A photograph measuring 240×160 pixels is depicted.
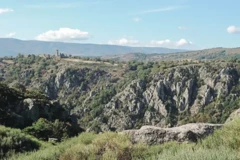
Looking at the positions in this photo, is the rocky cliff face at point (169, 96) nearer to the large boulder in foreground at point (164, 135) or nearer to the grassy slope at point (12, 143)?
the grassy slope at point (12, 143)

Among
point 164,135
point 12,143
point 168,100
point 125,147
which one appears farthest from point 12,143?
point 168,100

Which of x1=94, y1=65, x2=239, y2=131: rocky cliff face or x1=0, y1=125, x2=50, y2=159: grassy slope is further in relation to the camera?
x1=94, y1=65, x2=239, y2=131: rocky cliff face

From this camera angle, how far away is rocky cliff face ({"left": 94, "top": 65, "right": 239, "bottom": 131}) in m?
178

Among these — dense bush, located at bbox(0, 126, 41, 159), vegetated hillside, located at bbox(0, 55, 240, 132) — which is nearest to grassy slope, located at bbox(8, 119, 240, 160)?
dense bush, located at bbox(0, 126, 41, 159)

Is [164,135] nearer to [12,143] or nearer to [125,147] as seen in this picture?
[125,147]

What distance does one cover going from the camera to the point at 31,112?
1681 inches

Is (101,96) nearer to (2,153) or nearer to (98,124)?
(98,124)

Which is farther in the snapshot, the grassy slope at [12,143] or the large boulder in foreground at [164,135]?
the grassy slope at [12,143]

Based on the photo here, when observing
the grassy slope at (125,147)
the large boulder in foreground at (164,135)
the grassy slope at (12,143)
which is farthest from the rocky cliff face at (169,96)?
the grassy slope at (125,147)

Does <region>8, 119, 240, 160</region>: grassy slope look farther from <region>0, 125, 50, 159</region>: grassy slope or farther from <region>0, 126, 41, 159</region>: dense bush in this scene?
<region>0, 126, 41, 159</region>: dense bush

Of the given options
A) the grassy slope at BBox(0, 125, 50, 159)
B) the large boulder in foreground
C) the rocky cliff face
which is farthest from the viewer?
the rocky cliff face

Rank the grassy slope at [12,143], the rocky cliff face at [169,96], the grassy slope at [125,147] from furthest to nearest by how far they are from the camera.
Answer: the rocky cliff face at [169,96]
the grassy slope at [12,143]
the grassy slope at [125,147]

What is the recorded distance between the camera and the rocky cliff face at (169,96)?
178000mm

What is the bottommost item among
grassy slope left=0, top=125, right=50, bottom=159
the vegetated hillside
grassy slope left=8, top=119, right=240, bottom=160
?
the vegetated hillside
